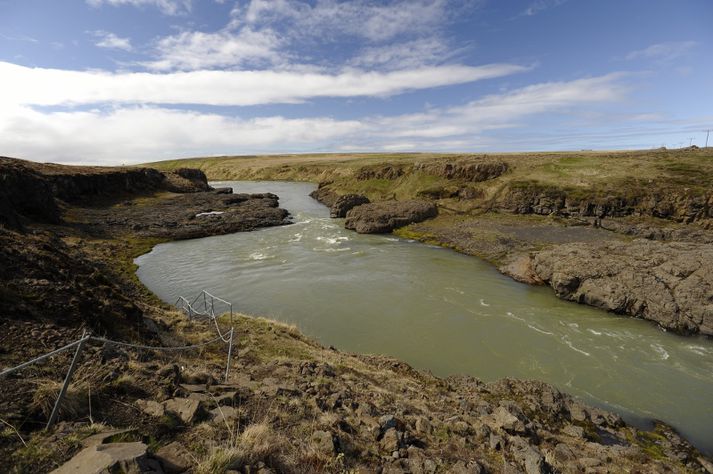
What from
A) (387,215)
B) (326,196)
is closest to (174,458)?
(387,215)

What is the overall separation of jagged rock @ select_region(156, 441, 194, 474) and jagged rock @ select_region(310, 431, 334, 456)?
7.38ft

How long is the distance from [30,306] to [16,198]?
32.8 meters

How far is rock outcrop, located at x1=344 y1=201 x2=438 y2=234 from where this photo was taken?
135ft

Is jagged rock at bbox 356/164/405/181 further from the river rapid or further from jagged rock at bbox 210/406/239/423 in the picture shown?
jagged rock at bbox 210/406/239/423

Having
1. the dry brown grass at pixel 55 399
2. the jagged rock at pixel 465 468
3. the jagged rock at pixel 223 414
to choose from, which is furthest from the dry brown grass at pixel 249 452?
the jagged rock at pixel 465 468

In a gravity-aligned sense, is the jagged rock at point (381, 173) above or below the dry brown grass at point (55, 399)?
above

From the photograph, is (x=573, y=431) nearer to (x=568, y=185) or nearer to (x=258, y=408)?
(x=258, y=408)

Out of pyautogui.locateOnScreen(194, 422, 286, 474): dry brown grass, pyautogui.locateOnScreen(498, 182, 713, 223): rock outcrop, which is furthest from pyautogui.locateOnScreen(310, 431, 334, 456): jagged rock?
pyautogui.locateOnScreen(498, 182, 713, 223): rock outcrop

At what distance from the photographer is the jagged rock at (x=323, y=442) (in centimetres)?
632

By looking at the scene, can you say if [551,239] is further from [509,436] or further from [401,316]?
[509,436]

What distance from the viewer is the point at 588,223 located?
3703 cm

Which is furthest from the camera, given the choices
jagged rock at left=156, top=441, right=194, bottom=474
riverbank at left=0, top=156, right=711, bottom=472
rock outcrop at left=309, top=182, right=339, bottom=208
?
rock outcrop at left=309, top=182, right=339, bottom=208

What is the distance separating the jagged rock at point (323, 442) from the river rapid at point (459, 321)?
8752 millimetres

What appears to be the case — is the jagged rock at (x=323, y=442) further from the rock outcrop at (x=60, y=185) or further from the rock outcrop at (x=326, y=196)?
the rock outcrop at (x=326, y=196)
